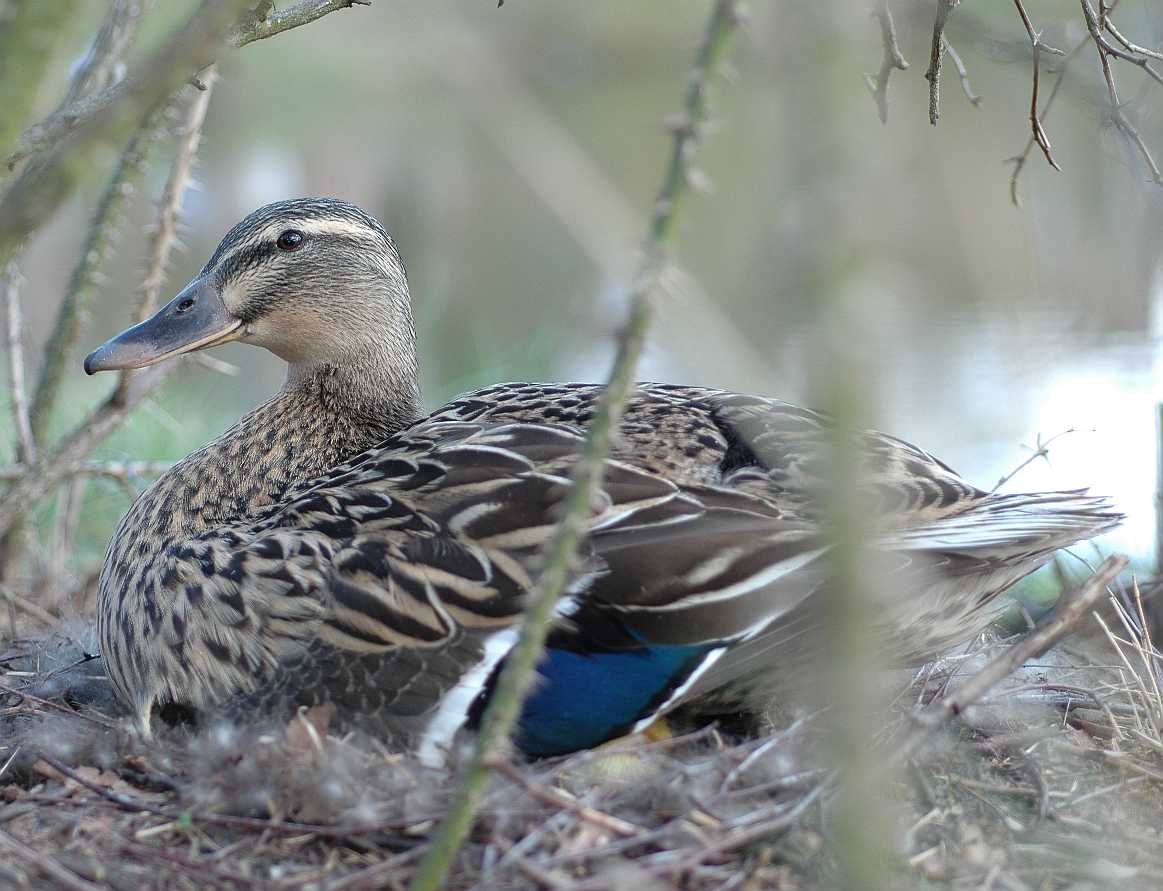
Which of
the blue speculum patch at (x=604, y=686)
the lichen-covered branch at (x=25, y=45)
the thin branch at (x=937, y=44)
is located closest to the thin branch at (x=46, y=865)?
the blue speculum patch at (x=604, y=686)

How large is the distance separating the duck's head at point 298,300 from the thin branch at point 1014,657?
6.75 ft

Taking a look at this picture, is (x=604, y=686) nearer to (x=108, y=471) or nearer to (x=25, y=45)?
(x=25, y=45)

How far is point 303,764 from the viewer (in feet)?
8.63

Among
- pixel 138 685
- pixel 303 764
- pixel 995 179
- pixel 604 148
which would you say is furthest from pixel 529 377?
pixel 604 148

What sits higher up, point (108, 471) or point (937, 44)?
point (937, 44)

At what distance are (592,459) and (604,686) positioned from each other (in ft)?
3.40

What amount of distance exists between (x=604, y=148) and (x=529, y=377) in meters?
12.0

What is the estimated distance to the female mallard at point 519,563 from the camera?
2.78 metres

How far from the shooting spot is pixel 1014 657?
2598mm

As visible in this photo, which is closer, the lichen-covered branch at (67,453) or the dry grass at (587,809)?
the dry grass at (587,809)

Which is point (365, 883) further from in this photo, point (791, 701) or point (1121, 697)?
point (1121, 697)

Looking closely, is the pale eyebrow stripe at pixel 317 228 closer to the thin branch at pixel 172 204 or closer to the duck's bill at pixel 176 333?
the duck's bill at pixel 176 333

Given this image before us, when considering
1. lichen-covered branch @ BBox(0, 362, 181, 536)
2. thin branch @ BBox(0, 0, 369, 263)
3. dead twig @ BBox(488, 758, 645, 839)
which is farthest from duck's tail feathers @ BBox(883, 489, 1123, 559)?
lichen-covered branch @ BBox(0, 362, 181, 536)

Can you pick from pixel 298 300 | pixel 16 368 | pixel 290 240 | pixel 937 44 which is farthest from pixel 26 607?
pixel 937 44
